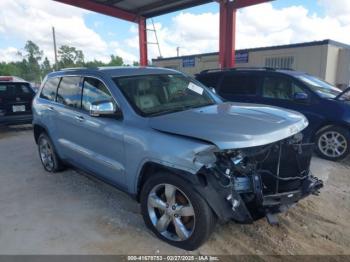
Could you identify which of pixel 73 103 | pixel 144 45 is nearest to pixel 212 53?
pixel 144 45

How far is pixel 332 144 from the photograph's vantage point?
5.64m

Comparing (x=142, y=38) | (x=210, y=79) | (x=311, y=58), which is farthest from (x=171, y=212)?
(x=311, y=58)

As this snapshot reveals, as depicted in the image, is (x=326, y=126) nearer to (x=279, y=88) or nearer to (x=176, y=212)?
(x=279, y=88)

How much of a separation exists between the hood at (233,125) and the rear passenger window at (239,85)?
3.49 m

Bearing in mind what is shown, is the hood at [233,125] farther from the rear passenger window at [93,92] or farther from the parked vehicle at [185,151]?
the rear passenger window at [93,92]

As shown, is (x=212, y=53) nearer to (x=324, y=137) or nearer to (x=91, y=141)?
(x=324, y=137)

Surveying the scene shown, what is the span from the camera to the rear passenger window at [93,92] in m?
3.62

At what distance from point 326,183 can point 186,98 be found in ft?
8.59

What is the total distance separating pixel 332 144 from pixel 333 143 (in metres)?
0.03

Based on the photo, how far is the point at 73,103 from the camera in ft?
14.0

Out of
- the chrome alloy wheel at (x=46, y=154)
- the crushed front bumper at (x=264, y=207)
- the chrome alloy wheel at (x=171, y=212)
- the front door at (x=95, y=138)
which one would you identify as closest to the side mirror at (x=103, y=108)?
the front door at (x=95, y=138)

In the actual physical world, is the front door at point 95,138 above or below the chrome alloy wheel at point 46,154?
above

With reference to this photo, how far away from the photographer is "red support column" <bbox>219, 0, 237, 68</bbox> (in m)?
11.2

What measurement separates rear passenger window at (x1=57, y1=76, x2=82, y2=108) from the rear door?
3.89 metres
